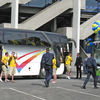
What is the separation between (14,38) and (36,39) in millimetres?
1659

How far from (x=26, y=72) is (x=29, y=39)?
2278mm

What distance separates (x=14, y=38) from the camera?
1734 centimetres

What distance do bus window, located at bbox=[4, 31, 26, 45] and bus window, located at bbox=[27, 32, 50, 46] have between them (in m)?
0.41

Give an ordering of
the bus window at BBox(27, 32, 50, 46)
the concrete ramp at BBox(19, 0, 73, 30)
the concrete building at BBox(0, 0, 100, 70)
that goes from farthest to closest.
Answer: the concrete ramp at BBox(19, 0, 73, 30)
the concrete building at BBox(0, 0, 100, 70)
the bus window at BBox(27, 32, 50, 46)

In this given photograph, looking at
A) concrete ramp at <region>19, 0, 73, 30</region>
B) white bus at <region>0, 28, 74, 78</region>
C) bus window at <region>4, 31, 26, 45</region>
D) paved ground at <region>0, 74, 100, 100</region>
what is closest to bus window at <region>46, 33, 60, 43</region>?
white bus at <region>0, 28, 74, 78</region>

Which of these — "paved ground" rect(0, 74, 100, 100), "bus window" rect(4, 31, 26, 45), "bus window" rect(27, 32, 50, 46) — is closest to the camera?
"paved ground" rect(0, 74, 100, 100)

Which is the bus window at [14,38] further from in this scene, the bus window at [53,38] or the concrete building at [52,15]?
the concrete building at [52,15]

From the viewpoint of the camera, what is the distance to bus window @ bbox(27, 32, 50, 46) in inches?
708

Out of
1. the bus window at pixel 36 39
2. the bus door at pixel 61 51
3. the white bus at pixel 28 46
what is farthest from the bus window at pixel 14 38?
the bus door at pixel 61 51

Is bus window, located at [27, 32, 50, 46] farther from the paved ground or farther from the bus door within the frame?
the paved ground

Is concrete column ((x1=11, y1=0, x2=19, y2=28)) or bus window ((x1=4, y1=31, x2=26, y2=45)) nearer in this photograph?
bus window ((x1=4, y1=31, x2=26, y2=45))

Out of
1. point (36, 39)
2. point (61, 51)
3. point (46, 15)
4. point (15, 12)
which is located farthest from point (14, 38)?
point (46, 15)

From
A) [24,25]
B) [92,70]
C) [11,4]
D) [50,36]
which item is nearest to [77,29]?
[24,25]

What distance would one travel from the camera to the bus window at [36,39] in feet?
59.0
